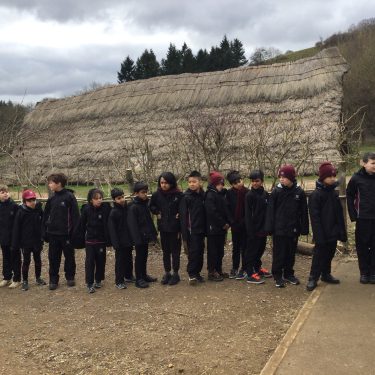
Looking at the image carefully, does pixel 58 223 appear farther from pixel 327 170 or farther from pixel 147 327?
pixel 327 170

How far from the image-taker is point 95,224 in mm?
5191

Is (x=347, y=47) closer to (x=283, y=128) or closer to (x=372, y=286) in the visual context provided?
(x=283, y=128)

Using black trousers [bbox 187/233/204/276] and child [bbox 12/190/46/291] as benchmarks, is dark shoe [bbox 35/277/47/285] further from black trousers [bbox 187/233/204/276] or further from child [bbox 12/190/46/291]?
black trousers [bbox 187/233/204/276]

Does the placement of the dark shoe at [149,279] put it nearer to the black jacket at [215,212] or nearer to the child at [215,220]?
the child at [215,220]

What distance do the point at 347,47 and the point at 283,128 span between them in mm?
23748

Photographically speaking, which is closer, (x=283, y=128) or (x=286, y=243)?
(x=286, y=243)

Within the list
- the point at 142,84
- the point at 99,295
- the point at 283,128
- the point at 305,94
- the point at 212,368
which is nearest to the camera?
the point at 212,368

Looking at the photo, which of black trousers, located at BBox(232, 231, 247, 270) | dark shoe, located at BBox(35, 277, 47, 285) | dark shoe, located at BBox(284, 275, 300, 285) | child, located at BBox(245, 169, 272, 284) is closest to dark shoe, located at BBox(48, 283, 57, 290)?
dark shoe, located at BBox(35, 277, 47, 285)

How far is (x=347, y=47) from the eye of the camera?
30844mm

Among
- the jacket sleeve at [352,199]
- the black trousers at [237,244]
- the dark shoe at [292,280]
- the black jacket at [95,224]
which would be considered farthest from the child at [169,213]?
the jacket sleeve at [352,199]

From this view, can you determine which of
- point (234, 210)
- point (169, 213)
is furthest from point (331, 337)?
point (169, 213)

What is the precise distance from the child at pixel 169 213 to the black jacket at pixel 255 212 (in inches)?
32.4

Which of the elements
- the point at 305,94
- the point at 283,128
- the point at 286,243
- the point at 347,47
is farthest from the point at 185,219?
the point at 347,47

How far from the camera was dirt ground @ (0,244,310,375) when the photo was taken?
3297mm
